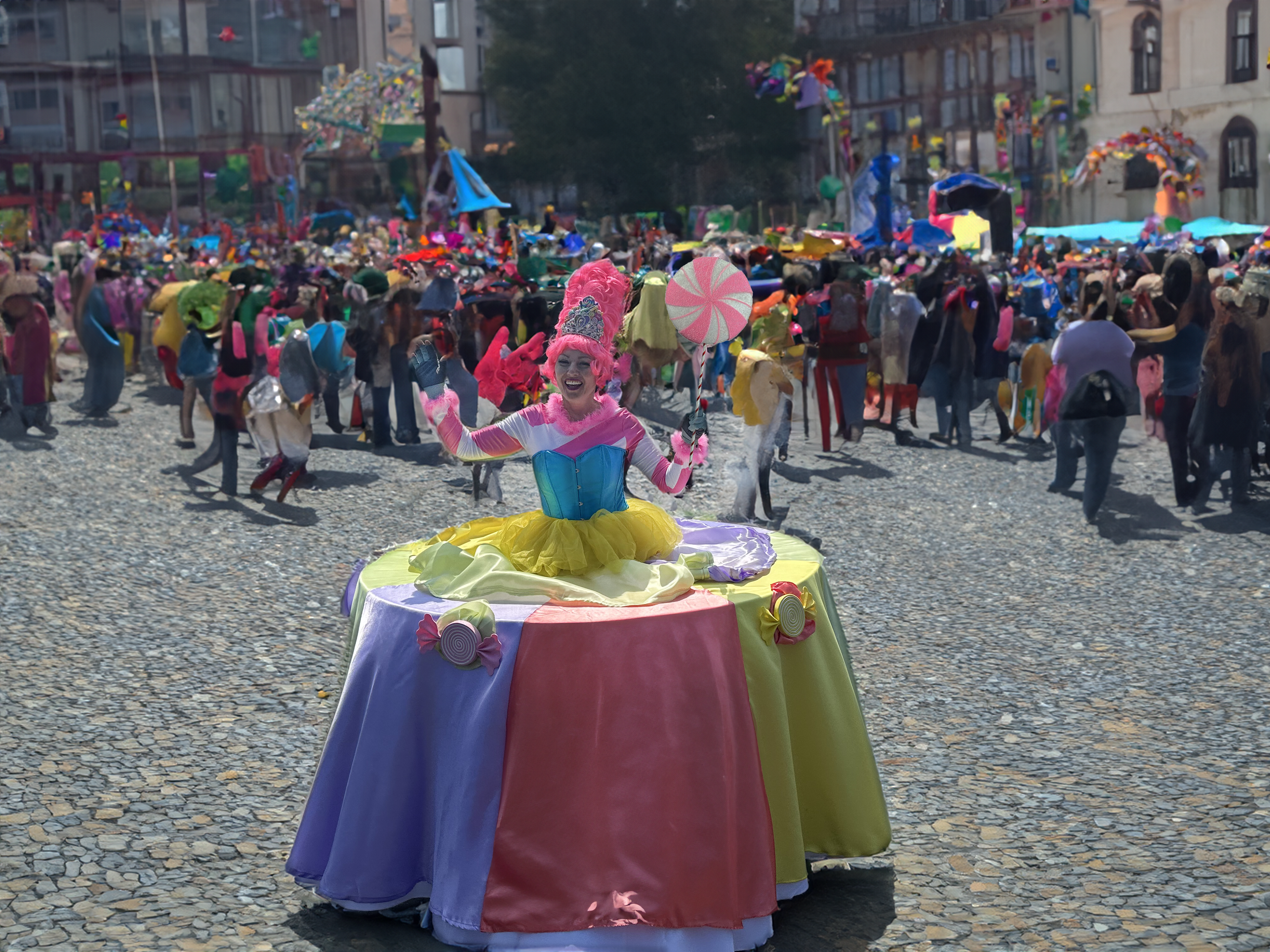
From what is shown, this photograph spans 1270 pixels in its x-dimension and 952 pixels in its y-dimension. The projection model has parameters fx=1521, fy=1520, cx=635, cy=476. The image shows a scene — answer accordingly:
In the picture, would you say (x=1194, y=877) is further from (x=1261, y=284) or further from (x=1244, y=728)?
(x=1261, y=284)

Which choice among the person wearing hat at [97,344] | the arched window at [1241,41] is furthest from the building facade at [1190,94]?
the person wearing hat at [97,344]

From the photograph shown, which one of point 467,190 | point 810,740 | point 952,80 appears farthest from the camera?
point 952,80

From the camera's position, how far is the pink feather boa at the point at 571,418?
4625 millimetres

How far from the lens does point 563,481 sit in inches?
182

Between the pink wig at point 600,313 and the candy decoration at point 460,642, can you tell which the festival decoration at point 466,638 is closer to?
the candy decoration at point 460,642

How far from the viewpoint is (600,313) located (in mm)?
4680

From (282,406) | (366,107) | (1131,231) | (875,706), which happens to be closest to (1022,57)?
(366,107)

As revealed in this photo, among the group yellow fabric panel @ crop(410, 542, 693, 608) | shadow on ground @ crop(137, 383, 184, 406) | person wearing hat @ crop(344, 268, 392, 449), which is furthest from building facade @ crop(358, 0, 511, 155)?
yellow fabric panel @ crop(410, 542, 693, 608)

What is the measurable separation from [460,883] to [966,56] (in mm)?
47695

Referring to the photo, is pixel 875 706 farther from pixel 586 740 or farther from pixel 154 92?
pixel 154 92

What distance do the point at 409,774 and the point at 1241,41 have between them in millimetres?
36863

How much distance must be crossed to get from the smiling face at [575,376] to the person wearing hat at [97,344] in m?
12.3

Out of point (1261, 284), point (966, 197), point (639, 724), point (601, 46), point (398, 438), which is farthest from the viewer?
point (601, 46)

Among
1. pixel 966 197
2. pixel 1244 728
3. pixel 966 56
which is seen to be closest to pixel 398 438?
pixel 1244 728
